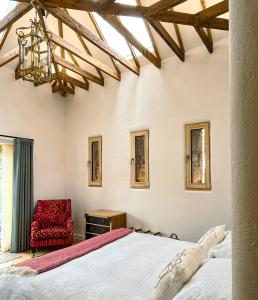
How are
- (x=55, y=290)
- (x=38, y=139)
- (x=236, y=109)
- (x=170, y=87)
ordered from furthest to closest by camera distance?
(x=38, y=139), (x=170, y=87), (x=55, y=290), (x=236, y=109)

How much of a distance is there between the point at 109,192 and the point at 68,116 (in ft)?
6.70

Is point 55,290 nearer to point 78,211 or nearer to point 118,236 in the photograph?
point 118,236

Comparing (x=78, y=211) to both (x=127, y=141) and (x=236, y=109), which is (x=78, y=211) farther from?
(x=236, y=109)

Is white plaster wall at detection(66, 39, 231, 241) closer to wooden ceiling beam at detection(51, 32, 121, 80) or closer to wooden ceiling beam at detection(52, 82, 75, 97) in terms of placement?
wooden ceiling beam at detection(52, 82, 75, 97)

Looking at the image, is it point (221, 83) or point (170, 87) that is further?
point (170, 87)

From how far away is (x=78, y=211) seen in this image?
5.54 meters

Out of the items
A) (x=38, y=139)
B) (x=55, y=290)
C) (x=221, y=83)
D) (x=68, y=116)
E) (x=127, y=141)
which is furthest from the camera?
(x=68, y=116)

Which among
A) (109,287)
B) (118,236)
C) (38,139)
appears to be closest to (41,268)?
(109,287)

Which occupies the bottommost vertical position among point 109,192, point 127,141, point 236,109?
point 109,192

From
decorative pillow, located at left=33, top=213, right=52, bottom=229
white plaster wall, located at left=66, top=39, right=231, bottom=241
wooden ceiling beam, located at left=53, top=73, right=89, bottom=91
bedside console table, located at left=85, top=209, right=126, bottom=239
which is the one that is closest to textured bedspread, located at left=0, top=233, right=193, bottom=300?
white plaster wall, located at left=66, top=39, right=231, bottom=241

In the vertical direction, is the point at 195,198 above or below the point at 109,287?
above

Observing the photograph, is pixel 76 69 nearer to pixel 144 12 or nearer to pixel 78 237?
pixel 144 12

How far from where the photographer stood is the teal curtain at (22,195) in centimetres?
470

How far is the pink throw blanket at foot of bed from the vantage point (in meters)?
2.20
